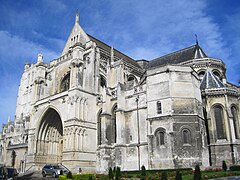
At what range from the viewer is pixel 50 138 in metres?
28.9

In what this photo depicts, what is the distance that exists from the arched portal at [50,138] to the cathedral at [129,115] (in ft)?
0.18

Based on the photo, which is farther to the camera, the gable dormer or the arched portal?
the gable dormer

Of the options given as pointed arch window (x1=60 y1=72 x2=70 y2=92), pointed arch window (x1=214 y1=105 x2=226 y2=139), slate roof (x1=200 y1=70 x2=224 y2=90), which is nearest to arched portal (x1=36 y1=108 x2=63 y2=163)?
pointed arch window (x1=60 y1=72 x2=70 y2=92)

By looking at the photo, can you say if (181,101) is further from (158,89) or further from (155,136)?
(155,136)

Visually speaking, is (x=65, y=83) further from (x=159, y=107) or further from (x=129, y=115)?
(x=159, y=107)

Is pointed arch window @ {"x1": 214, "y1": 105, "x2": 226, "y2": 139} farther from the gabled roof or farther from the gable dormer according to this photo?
the gable dormer

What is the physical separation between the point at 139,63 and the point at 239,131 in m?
22.9

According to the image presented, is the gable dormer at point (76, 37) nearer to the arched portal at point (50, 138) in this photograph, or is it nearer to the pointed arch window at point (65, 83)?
the pointed arch window at point (65, 83)

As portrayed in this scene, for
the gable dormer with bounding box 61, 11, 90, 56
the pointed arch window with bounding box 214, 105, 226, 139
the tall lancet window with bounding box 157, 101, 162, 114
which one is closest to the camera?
the tall lancet window with bounding box 157, 101, 162, 114

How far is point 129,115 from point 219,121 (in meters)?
8.49

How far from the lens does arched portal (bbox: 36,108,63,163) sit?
28.0 m

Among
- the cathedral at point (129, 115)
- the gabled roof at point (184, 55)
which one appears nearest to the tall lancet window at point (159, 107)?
the cathedral at point (129, 115)

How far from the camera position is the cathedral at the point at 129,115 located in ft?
66.0

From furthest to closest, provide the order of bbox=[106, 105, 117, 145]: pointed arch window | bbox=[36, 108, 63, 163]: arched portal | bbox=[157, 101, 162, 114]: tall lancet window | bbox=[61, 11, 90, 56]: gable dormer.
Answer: bbox=[61, 11, 90, 56]: gable dormer
bbox=[36, 108, 63, 163]: arched portal
bbox=[106, 105, 117, 145]: pointed arch window
bbox=[157, 101, 162, 114]: tall lancet window
